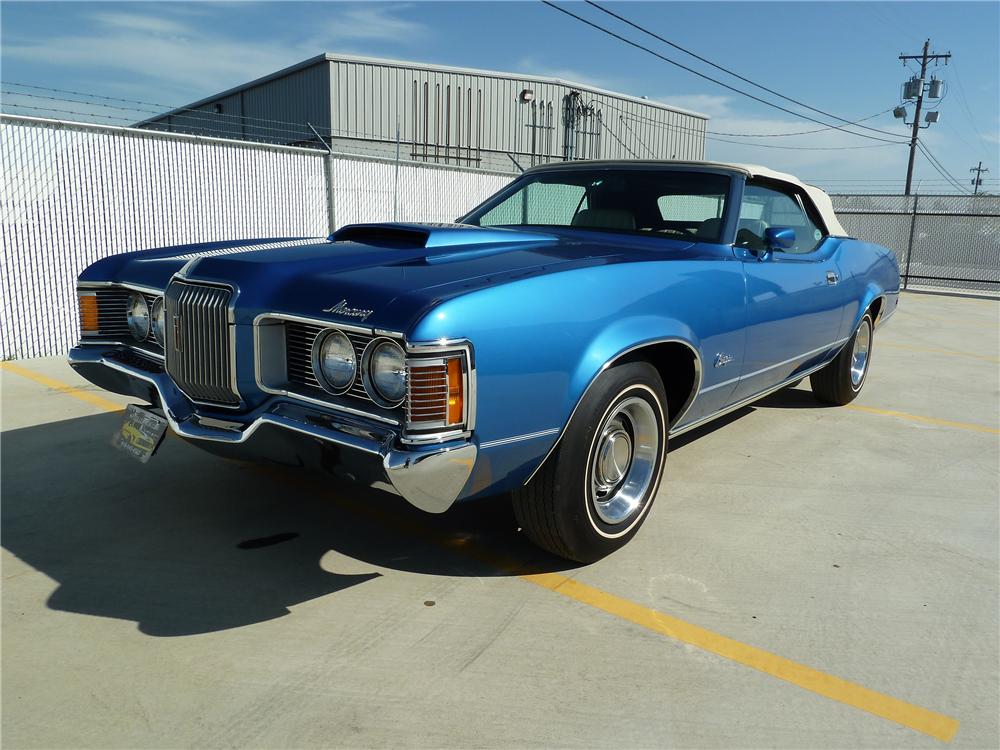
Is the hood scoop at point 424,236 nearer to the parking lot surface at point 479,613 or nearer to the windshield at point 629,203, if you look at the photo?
the windshield at point 629,203

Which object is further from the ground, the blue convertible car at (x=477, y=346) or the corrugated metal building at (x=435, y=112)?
the corrugated metal building at (x=435, y=112)

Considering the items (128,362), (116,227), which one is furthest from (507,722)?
(116,227)

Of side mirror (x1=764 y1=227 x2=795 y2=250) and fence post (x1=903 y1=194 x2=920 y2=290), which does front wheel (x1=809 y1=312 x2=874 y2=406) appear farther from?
fence post (x1=903 y1=194 x2=920 y2=290)

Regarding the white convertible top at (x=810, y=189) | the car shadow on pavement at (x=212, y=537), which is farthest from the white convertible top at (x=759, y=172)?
the car shadow on pavement at (x=212, y=537)

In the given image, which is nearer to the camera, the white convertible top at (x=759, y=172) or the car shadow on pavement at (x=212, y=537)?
the car shadow on pavement at (x=212, y=537)

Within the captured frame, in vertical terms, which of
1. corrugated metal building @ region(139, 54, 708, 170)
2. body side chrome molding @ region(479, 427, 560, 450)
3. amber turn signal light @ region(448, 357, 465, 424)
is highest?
corrugated metal building @ region(139, 54, 708, 170)

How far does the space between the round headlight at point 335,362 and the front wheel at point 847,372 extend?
403cm

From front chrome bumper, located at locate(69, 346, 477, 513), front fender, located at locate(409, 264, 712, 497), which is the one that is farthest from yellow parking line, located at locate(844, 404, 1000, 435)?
front chrome bumper, located at locate(69, 346, 477, 513)

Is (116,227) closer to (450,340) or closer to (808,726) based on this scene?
(450,340)

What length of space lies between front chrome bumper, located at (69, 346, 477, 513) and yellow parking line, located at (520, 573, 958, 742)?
0.74 metres

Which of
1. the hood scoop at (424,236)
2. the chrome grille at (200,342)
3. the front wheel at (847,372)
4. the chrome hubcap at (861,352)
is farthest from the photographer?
the chrome hubcap at (861,352)

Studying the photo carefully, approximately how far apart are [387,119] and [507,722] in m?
20.2

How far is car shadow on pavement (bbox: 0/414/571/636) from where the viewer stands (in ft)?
8.50

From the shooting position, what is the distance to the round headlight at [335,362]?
7.52ft
